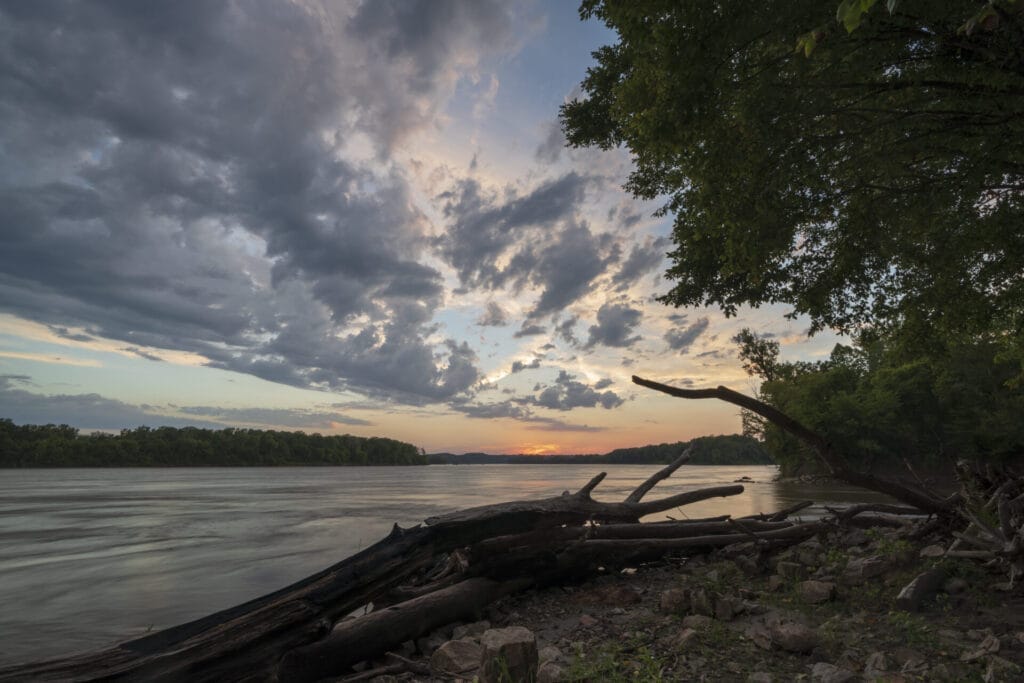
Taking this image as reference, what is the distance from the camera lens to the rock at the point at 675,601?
5598 mm

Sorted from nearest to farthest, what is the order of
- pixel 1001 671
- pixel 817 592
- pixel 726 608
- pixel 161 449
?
pixel 1001 671 → pixel 726 608 → pixel 817 592 → pixel 161 449

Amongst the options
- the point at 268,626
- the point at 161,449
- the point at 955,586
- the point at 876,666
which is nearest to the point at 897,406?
the point at 955,586

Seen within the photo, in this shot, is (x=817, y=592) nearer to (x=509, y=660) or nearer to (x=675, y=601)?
(x=675, y=601)

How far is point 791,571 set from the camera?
703 centimetres

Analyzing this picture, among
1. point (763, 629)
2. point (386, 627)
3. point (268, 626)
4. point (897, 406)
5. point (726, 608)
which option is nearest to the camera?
point (268, 626)

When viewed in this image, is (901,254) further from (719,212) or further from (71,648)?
(71,648)

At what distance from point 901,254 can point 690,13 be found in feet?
24.7

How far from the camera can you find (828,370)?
65812 mm

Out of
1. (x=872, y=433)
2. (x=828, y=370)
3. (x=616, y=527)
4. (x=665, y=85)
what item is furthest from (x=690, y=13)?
(x=828, y=370)

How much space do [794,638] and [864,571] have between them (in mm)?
2972

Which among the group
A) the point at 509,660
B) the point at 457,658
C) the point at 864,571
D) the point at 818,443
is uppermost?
the point at 818,443

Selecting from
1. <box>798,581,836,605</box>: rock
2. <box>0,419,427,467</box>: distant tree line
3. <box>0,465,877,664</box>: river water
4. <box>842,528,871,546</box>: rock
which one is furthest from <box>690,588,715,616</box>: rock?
<box>0,419,427,467</box>: distant tree line

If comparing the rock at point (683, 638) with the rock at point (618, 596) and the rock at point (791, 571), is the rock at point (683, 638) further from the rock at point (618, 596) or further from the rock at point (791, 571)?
the rock at point (791, 571)

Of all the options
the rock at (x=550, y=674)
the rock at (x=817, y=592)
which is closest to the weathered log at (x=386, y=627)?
the rock at (x=550, y=674)
